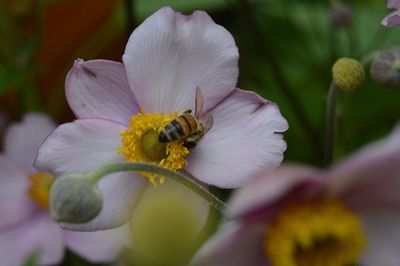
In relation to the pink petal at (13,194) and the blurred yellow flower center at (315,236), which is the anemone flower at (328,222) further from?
the pink petal at (13,194)

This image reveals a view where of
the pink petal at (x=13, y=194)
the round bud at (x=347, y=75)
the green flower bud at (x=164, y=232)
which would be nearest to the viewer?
the green flower bud at (x=164, y=232)

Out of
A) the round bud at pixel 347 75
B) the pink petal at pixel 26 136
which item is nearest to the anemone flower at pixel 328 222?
the round bud at pixel 347 75

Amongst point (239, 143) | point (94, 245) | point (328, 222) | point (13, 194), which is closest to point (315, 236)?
point (328, 222)

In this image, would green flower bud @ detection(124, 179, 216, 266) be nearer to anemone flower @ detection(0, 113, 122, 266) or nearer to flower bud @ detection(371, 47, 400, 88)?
flower bud @ detection(371, 47, 400, 88)

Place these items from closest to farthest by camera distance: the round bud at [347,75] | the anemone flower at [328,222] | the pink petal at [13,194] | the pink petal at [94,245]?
1. the anemone flower at [328,222]
2. the round bud at [347,75]
3. the pink petal at [94,245]
4. the pink petal at [13,194]

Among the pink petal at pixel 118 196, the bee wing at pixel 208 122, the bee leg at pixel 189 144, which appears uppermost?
the bee wing at pixel 208 122

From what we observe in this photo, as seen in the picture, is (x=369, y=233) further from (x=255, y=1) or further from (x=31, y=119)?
(x=255, y=1)

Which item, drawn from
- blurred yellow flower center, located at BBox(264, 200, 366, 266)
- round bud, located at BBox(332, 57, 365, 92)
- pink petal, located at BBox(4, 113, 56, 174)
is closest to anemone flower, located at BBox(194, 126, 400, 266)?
blurred yellow flower center, located at BBox(264, 200, 366, 266)
